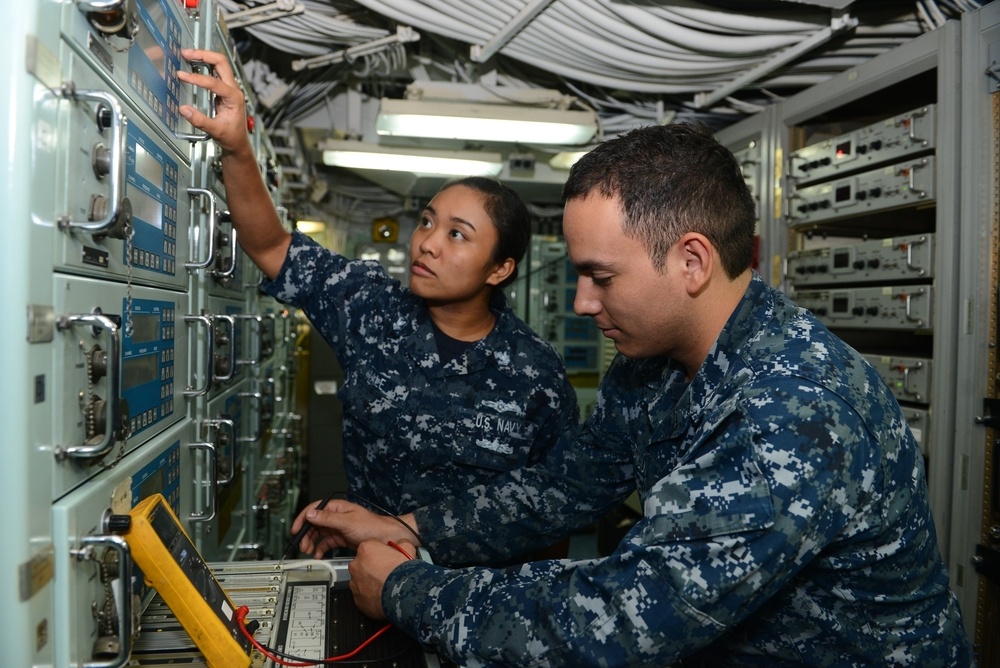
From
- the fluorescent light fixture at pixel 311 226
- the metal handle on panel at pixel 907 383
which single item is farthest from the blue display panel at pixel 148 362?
the fluorescent light fixture at pixel 311 226

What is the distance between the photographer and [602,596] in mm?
963

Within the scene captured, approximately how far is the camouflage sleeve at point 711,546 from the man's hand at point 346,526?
54 centimetres

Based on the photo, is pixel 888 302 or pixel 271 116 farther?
pixel 271 116

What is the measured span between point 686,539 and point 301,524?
0.96m

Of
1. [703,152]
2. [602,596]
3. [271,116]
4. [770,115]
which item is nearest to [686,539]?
[602,596]

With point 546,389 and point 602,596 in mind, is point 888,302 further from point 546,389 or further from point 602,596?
point 602,596

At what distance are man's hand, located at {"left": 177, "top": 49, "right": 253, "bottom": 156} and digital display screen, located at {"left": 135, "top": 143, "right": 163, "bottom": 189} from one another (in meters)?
0.16

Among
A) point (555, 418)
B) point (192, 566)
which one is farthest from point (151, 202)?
point (555, 418)

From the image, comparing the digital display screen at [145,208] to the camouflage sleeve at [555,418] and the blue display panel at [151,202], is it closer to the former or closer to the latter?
the blue display panel at [151,202]

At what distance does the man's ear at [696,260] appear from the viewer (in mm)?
1139

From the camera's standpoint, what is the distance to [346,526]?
151 cm

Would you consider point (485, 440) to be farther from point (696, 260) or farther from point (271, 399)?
point (271, 399)

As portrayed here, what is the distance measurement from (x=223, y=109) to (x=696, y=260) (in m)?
1.02

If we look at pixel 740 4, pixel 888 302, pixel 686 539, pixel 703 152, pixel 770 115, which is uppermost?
pixel 740 4
